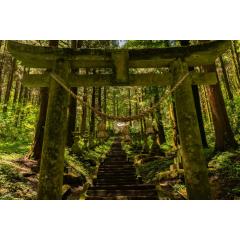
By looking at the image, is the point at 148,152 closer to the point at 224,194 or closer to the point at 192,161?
the point at 224,194

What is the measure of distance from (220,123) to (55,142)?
26.3 feet

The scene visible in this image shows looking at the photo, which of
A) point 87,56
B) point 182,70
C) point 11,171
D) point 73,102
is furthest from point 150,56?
point 73,102

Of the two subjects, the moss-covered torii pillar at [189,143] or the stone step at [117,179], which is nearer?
the moss-covered torii pillar at [189,143]

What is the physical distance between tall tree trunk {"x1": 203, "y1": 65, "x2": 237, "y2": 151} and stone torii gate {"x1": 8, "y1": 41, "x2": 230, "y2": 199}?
5353 mm

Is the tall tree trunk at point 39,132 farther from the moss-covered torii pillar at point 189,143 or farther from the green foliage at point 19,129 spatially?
the green foliage at point 19,129

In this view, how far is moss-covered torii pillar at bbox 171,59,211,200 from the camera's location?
4.84 m

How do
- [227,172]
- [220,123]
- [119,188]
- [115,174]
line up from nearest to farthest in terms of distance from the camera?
[119,188], [227,172], [115,174], [220,123]

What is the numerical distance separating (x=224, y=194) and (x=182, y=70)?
433cm

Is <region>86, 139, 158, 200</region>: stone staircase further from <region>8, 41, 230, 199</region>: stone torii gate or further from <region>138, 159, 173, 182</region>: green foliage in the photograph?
<region>8, 41, 230, 199</region>: stone torii gate

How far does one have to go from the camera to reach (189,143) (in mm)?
5035

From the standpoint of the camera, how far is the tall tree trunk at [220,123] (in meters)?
10.4

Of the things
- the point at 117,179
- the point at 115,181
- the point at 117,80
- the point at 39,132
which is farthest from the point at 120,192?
the point at 39,132

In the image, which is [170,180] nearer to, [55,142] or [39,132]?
[39,132]

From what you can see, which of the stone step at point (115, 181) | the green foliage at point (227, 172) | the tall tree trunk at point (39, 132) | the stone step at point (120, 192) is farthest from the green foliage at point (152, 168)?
the tall tree trunk at point (39, 132)
